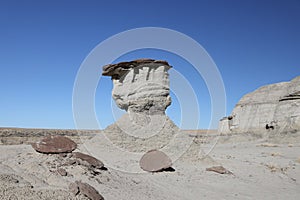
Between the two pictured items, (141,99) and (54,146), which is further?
(141,99)

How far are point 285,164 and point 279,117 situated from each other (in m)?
12.7

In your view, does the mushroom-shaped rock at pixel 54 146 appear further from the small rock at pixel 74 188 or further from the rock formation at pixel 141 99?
the rock formation at pixel 141 99

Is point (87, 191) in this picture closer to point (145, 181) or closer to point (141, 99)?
point (145, 181)

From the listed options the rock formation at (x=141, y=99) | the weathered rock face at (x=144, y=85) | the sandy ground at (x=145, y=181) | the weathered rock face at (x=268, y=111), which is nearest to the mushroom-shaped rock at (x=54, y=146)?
the sandy ground at (x=145, y=181)

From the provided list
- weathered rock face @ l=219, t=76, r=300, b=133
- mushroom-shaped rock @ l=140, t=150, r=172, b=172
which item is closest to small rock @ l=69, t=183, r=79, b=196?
mushroom-shaped rock @ l=140, t=150, r=172, b=172

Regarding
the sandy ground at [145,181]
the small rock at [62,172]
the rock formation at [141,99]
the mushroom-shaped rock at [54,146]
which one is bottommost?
the sandy ground at [145,181]

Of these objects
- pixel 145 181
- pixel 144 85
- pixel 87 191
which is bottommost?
pixel 145 181

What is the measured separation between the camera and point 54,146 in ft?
24.2

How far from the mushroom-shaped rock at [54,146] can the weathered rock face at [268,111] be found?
20.4 m

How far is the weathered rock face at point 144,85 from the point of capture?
12538 mm

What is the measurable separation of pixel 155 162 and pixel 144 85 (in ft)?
15.0

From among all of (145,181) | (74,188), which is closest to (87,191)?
(74,188)

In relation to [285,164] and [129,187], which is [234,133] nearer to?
[285,164]

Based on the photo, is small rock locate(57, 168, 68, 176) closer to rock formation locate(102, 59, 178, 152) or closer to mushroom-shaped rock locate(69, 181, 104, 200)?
mushroom-shaped rock locate(69, 181, 104, 200)
